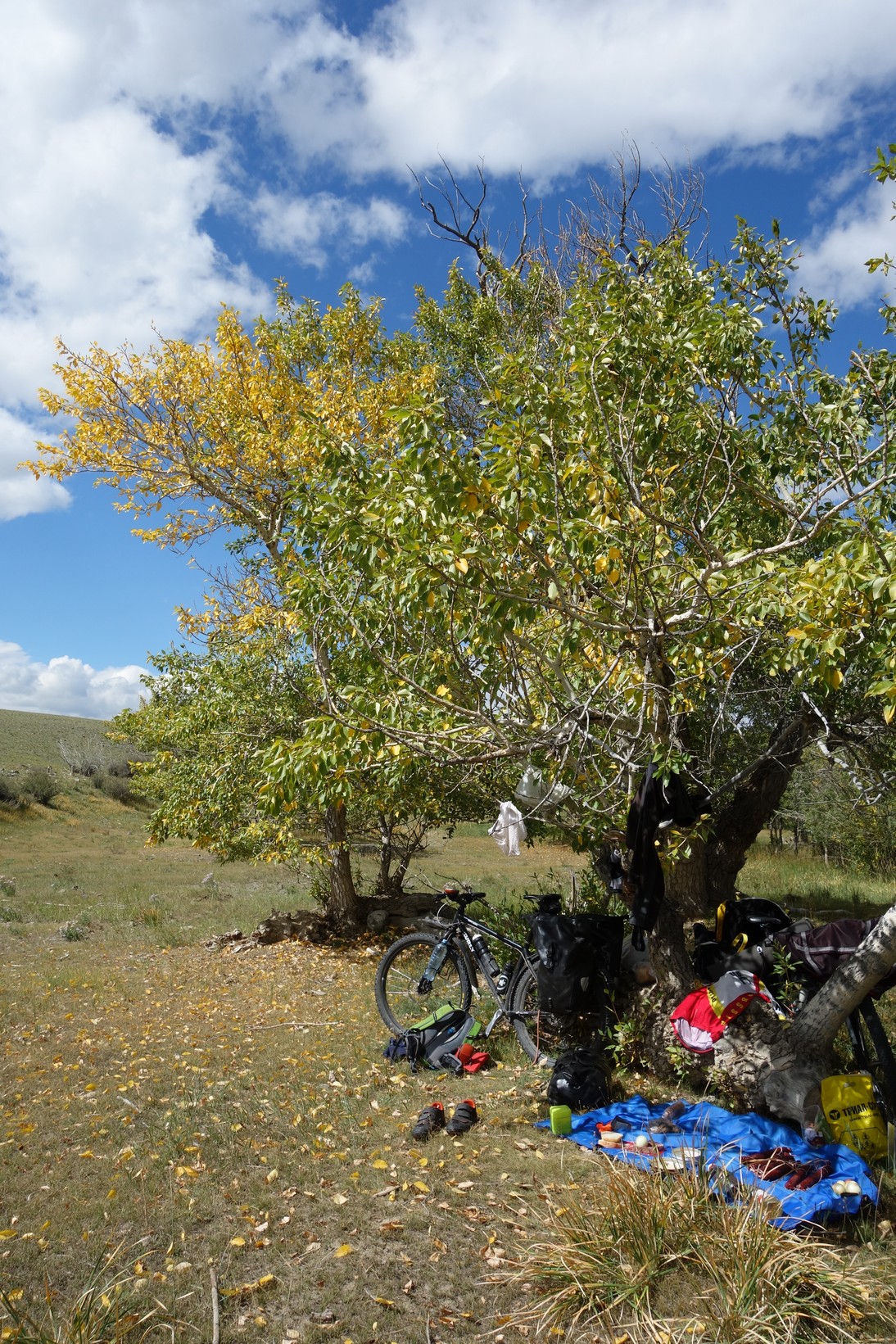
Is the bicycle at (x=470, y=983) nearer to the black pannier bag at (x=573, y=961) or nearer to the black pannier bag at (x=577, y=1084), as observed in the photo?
the black pannier bag at (x=573, y=961)

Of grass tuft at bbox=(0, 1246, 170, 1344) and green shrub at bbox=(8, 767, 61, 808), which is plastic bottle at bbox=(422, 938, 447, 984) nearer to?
grass tuft at bbox=(0, 1246, 170, 1344)

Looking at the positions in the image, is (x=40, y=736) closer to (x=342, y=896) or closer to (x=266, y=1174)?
(x=342, y=896)

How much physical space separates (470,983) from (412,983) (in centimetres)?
95

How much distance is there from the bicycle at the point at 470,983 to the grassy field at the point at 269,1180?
0.93ft

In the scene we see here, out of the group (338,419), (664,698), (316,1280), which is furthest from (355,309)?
(316,1280)

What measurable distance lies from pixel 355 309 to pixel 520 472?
898 cm

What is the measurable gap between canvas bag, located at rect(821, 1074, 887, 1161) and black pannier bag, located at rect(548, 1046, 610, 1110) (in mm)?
1382

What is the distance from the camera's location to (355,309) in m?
12.4

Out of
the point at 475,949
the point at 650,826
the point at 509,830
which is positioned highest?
the point at 650,826

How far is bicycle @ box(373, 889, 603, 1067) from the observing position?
22.1 feet

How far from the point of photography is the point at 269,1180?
4.66 m

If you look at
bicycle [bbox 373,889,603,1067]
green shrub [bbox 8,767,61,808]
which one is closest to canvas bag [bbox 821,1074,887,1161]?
bicycle [bbox 373,889,603,1067]

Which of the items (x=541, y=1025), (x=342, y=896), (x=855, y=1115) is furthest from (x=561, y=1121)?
(x=342, y=896)

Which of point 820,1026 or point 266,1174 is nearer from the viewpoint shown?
point 266,1174
